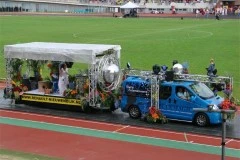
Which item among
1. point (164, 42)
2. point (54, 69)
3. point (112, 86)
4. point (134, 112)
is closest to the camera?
point (134, 112)

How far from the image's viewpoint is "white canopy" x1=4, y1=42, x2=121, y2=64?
18.0 m

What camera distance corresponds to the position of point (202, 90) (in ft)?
54.4

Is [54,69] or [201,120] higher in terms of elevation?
[54,69]

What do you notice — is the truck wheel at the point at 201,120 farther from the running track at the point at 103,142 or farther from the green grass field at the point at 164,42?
the green grass field at the point at 164,42

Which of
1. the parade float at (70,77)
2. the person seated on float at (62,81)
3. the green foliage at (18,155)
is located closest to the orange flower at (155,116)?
the parade float at (70,77)

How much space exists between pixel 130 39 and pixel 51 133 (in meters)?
28.7

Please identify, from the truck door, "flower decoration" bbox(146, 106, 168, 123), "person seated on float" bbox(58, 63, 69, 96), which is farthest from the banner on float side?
the truck door

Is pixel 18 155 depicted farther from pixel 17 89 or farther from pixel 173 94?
pixel 17 89

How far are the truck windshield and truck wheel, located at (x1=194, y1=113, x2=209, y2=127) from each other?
614mm

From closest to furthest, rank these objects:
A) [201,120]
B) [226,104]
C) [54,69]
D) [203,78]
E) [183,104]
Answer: [226,104]
[201,120]
[183,104]
[203,78]
[54,69]

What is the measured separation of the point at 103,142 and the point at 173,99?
3300 millimetres

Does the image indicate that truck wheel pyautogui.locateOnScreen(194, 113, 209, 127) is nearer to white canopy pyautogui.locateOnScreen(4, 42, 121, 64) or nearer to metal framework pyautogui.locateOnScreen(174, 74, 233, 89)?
metal framework pyautogui.locateOnScreen(174, 74, 233, 89)

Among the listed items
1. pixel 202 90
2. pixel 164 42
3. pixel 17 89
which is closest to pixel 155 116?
pixel 202 90

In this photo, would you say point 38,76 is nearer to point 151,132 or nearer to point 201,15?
point 151,132
